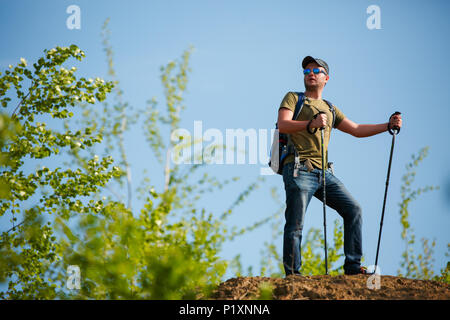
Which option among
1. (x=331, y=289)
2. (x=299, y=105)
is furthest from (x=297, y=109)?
(x=331, y=289)

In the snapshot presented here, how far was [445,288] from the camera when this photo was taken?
4.98 metres

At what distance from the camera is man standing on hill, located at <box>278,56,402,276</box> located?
208 inches

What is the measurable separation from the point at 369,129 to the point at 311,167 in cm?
113

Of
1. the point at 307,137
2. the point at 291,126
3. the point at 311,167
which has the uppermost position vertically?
the point at 291,126

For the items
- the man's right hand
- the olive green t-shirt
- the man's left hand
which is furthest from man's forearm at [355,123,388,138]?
the man's right hand

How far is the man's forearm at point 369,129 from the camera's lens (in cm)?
593

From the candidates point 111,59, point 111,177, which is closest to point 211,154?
→ point 111,177

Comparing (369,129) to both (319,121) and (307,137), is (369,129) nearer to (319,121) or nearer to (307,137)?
(307,137)

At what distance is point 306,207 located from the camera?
17.7 feet

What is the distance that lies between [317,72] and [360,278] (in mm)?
2486

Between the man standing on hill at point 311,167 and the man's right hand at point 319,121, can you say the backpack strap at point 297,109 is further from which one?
the man's right hand at point 319,121

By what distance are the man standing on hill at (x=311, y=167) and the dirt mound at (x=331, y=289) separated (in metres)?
0.45

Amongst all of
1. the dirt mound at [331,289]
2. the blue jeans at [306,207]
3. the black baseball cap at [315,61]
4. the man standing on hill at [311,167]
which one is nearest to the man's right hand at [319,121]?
the man standing on hill at [311,167]
